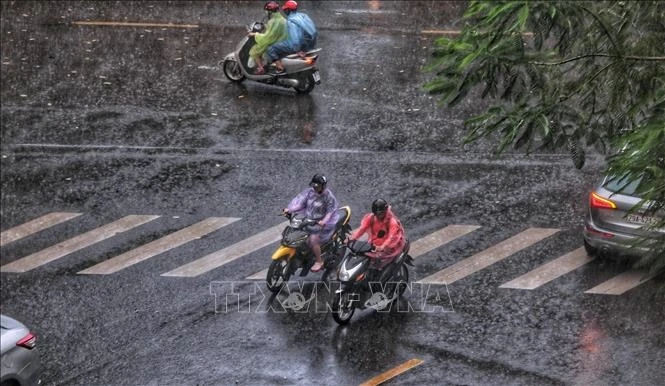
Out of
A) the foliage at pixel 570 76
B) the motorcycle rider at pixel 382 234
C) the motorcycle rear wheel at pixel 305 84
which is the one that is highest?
the foliage at pixel 570 76

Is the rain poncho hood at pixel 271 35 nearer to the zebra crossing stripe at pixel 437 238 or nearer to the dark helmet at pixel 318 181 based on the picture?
the zebra crossing stripe at pixel 437 238

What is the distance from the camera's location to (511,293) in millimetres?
14773

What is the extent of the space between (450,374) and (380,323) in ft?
4.50

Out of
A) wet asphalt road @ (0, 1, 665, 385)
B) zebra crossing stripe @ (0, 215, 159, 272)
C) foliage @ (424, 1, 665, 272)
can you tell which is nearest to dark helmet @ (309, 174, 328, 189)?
wet asphalt road @ (0, 1, 665, 385)

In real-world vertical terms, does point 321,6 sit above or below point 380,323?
above

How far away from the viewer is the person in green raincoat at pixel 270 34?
20.0 metres

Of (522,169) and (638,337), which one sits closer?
(638,337)

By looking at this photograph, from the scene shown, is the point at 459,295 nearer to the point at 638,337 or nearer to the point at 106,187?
the point at 638,337

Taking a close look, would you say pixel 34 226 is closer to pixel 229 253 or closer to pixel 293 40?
pixel 229 253

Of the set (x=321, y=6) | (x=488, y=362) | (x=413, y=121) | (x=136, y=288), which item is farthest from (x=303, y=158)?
(x=321, y=6)

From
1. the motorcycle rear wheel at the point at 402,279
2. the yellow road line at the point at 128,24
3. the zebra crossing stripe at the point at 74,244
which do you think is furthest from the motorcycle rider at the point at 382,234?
the yellow road line at the point at 128,24

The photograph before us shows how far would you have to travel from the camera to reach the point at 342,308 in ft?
45.8

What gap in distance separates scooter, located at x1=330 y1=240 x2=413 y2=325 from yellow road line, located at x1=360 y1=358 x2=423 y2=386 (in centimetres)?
109

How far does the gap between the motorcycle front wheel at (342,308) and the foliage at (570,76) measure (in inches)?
172
